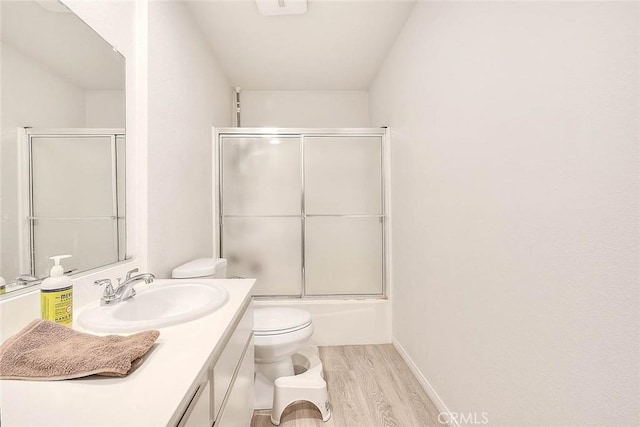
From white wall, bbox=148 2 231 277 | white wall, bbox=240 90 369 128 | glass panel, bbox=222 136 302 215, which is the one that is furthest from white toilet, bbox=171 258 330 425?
white wall, bbox=240 90 369 128

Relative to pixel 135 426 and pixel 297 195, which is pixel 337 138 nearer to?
pixel 297 195

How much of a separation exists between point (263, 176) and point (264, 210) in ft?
0.99

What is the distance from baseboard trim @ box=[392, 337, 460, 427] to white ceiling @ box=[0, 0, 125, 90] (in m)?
2.14

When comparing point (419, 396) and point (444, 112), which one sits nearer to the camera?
point (444, 112)

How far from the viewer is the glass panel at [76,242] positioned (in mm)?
805

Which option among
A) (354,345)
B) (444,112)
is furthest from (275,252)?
(444,112)

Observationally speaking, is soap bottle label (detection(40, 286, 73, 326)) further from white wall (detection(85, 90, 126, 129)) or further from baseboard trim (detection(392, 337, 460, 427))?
baseboard trim (detection(392, 337, 460, 427))

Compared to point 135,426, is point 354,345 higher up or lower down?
lower down

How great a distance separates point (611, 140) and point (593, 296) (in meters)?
0.39

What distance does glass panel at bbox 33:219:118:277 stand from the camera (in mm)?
805

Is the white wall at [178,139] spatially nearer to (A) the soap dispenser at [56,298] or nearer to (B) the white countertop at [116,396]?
(A) the soap dispenser at [56,298]

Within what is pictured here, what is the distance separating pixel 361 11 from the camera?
1825 millimetres

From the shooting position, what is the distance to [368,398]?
1.61 m

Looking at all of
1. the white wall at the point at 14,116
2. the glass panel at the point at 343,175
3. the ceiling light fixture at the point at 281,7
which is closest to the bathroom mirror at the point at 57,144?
the white wall at the point at 14,116
